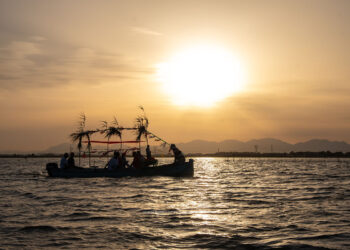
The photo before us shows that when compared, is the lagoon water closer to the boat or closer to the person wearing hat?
the boat

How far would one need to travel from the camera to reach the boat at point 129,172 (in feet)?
108

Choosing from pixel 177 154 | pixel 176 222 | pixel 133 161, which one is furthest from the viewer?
pixel 177 154

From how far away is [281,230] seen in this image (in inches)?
452

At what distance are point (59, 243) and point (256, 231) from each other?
231 inches

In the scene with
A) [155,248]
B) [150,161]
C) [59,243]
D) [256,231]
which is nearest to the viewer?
[155,248]

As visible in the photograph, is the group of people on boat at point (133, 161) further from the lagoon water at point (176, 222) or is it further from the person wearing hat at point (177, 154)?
the lagoon water at point (176, 222)

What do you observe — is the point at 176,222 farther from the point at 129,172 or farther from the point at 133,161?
the point at 133,161

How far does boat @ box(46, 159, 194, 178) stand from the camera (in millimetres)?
32969

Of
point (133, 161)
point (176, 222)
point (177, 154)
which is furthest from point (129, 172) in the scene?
point (176, 222)

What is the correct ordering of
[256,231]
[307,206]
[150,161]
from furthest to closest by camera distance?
[150,161] < [307,206] < [256,231]

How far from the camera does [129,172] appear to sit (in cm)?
3294

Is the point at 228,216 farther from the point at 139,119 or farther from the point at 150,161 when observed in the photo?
the point at 139,119

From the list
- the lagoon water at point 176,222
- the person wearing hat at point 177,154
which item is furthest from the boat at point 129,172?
the lagoon water at point 176,222

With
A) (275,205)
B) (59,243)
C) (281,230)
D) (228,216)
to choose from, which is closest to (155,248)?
(59,243)
